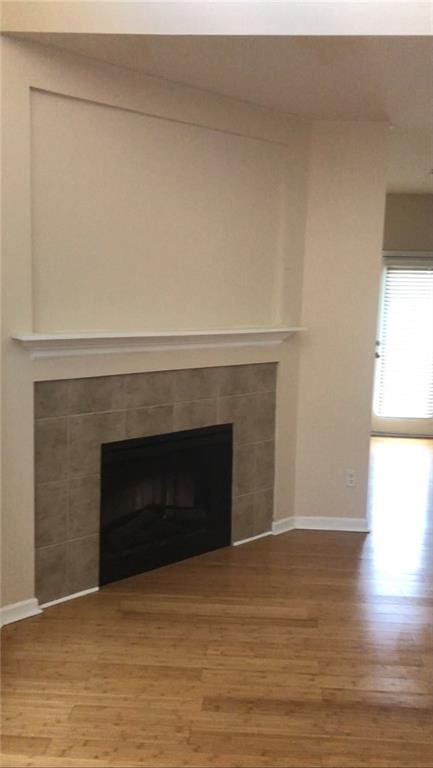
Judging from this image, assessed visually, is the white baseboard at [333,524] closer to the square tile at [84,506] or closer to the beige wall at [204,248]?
the beige wall at [204,248]

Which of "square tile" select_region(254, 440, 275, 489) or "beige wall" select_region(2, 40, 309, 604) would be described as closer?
"beige wall" select_region(2, 40, 309, 604)

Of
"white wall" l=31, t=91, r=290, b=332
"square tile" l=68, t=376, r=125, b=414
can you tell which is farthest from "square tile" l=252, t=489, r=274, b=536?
"square tile" l=68, t=376, r=125, b=414

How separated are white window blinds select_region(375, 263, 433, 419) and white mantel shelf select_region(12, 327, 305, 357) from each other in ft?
11.4

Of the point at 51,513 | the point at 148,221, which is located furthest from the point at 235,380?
the point at 51,513

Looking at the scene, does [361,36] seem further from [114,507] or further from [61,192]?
[114,507]

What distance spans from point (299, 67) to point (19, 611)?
8.94 feet

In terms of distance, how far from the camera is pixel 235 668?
2732mm

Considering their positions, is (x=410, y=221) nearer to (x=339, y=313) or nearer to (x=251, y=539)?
(x=339, y=313)

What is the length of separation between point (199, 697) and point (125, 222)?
211cm

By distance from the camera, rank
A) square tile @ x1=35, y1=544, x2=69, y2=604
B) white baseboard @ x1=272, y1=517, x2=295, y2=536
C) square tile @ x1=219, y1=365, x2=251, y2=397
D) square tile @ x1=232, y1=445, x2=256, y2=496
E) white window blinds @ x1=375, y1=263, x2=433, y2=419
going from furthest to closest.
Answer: white window blinds @ x1=375, y1=263, x2=433, y2=419 < white baseboard @ x1=272, y1=517, x2=295, y2=536 < square tile @ x1=232, y1=445, x2=256, y2=496 < square tile @ x1=219, y1=365, x2=251, y2=397 < square tile @ x1=35, y1=544, x2=69, y2=604

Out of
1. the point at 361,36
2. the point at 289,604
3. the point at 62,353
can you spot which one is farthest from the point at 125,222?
the point at 289,604

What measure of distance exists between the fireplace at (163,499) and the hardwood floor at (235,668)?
0.11m

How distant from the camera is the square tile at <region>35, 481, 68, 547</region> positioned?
3105 millimetres

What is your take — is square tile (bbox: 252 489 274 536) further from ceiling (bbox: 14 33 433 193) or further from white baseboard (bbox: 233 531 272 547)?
ceiling (bbox: 14 33 433 193)
